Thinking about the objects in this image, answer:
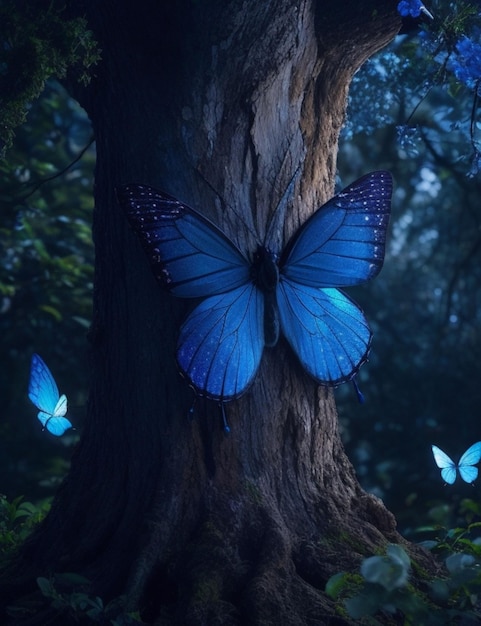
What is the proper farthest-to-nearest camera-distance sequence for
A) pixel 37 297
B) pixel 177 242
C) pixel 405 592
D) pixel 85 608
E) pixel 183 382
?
pixel 37 297, pixel 183 382, pixel 177 242, pixel 85 608, pixel 405 592

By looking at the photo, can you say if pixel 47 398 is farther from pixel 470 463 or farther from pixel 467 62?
pixel 467 62

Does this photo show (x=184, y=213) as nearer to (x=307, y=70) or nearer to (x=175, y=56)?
(x=175, y=56)

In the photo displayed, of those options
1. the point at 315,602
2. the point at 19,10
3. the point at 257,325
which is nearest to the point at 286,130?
the point at 257,325

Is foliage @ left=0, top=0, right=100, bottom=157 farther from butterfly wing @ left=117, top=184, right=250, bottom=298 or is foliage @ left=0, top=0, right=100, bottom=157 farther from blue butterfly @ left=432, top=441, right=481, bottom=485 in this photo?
blue butterfly @ left=432, top=441, right=481, bottom=485

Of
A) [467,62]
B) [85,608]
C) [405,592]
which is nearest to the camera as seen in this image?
[405,592]

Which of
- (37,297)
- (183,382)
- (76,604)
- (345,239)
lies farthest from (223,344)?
(37,297)

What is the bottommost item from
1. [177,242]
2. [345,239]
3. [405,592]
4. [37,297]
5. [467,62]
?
[405,592]

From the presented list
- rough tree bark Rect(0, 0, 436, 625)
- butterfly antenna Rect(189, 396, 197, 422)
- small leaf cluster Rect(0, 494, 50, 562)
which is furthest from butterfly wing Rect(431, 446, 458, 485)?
small leaf cluster Rect(0, 494, 50, 562)
